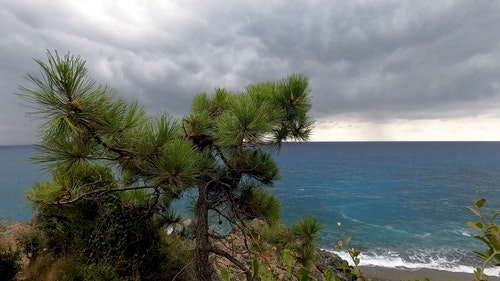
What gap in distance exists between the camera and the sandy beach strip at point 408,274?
43.7ft

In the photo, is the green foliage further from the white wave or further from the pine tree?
the white wave

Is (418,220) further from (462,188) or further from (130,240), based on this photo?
(130,240)

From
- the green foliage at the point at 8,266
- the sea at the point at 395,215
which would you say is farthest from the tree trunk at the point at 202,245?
the green foliage at the point at 8,266

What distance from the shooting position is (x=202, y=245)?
4.09 m

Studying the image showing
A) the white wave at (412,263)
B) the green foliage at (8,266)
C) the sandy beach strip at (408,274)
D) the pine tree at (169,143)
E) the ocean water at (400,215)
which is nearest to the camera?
the pine tree at (169,143)

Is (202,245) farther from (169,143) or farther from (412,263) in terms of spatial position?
(412,263)

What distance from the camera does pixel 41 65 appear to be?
214cm

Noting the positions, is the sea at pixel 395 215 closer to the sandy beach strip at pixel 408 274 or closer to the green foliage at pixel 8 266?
the sandy beach strip at pixel 408 274

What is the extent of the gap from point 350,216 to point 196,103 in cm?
2342

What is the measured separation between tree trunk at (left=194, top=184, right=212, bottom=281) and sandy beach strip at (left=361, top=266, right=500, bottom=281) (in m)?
11.8

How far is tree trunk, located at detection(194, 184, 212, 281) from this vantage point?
4.01 m

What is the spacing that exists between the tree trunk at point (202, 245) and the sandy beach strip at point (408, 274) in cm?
1182

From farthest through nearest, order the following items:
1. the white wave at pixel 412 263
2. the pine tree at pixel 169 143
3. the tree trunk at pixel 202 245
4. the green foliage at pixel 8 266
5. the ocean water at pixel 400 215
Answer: the ocean water at pixel 400 215 < the white wave at pixel 412 263 < the green foliage at pixel 8 266 < the tree trunk at pixel 202 245 < the pine tree at pixel 169 143

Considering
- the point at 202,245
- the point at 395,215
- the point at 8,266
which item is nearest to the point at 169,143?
the point at 202,245
